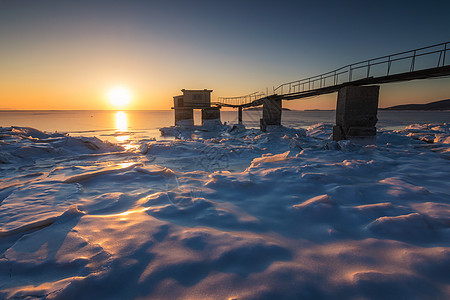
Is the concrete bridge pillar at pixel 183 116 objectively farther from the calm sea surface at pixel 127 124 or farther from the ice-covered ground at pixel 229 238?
the ice-covered ground at pixel 229 238

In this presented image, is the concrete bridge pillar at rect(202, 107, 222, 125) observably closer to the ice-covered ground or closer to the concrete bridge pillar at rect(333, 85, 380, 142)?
the concrete bridge pillar at rect(333, 85, 380, 142)

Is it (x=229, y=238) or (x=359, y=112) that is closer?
(x=229, y=238)

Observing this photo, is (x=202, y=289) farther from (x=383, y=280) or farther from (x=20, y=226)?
(x=20, y=226)

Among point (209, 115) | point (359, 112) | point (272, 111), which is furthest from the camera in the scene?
point (209, 115)

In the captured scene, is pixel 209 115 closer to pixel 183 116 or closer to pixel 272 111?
pixel 183 116

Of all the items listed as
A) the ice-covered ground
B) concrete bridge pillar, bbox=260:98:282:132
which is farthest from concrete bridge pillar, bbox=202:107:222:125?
the ice-covered ground

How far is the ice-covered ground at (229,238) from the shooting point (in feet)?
6.23

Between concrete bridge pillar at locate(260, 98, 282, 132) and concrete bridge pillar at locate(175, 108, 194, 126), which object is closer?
concrete bridge pillar at locate(260, 98, 282, 132)

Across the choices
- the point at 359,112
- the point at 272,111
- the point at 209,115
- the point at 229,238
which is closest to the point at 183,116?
the point at 209,115

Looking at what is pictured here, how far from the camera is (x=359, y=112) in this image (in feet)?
35.8

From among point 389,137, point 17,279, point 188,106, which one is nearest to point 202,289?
point 17,279

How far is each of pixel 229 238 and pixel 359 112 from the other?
38.6 feet

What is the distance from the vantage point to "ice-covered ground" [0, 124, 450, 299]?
1897mm

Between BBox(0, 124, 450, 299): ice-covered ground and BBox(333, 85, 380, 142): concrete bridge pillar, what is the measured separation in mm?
6018
